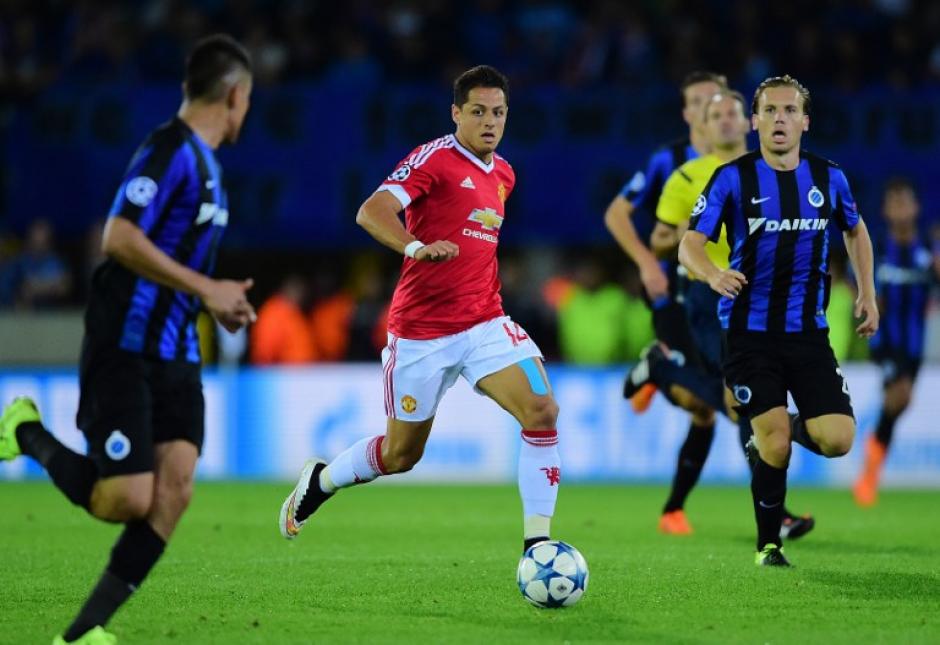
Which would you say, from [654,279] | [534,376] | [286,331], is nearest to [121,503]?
[534,376]

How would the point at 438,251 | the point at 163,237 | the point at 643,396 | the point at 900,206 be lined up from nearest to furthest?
the point at 163,237, the point at 438,251, the point at 643,396, the point at 900,206

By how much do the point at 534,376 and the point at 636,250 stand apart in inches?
93.6

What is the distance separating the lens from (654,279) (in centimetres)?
865

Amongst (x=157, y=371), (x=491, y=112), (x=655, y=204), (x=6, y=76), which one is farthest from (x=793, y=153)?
(x=6, y=76)

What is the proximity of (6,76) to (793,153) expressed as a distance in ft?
37.5

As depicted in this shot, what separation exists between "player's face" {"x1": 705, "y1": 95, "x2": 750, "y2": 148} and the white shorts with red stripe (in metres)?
2.25

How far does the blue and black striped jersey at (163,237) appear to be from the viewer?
502 centimetres

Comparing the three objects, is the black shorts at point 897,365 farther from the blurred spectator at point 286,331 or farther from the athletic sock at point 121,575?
the athletic sock at point 121,575

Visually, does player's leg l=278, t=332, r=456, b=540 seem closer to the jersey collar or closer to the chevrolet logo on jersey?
the chevrolet logo on jersey

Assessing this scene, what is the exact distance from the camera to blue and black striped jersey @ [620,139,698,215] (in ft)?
29.6

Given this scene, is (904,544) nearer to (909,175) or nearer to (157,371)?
(157,371)

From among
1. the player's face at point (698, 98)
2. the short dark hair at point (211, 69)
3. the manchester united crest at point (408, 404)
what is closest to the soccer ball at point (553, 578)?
the manchester united crest at point (408, 404)

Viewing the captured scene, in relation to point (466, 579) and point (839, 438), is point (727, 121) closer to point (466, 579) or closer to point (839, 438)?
point (839, 438)

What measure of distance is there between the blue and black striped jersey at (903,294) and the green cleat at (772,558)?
481 centimetres
